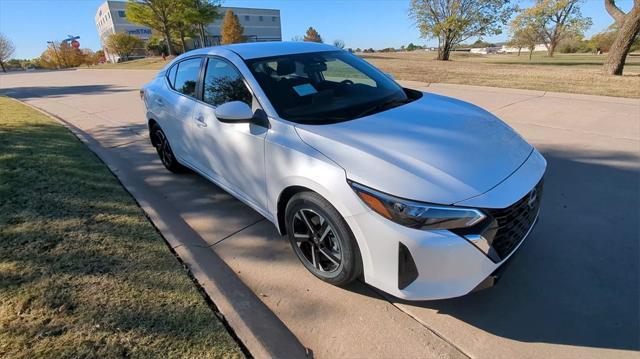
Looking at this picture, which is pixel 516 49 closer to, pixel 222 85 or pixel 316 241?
pixel 222 85

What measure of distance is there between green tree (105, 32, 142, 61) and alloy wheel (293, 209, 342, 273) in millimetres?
66983

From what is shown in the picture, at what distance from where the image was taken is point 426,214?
6.38 ft

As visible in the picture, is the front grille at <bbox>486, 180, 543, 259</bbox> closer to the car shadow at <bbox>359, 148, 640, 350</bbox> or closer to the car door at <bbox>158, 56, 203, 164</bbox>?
the car shadow at <bbox>359, 148, 640, 350</bbox>

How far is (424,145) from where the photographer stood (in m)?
2.29

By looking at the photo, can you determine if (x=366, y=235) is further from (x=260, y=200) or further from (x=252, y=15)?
(x=252, y=15)

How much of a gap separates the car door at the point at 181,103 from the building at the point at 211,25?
2510 inches

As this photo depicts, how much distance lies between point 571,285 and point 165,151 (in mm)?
4530

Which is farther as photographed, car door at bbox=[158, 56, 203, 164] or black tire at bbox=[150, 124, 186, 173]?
black tire at bbox=[150, 124, 186, 173]

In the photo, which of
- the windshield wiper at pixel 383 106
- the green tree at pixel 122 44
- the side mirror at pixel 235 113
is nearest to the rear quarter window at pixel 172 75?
the side mirror at pixel 235 113

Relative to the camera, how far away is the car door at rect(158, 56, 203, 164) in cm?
378

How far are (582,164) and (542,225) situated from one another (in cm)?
193

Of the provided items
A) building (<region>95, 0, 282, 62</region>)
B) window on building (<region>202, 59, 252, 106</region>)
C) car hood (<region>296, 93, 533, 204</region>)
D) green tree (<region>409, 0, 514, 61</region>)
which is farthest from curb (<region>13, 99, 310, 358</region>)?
building (<region>95, 0, 282, 62</region>)

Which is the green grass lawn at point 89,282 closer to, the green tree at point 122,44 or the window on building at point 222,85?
the window on building at point 222,85

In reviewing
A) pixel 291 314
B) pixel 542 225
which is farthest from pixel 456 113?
pixel 291 314
